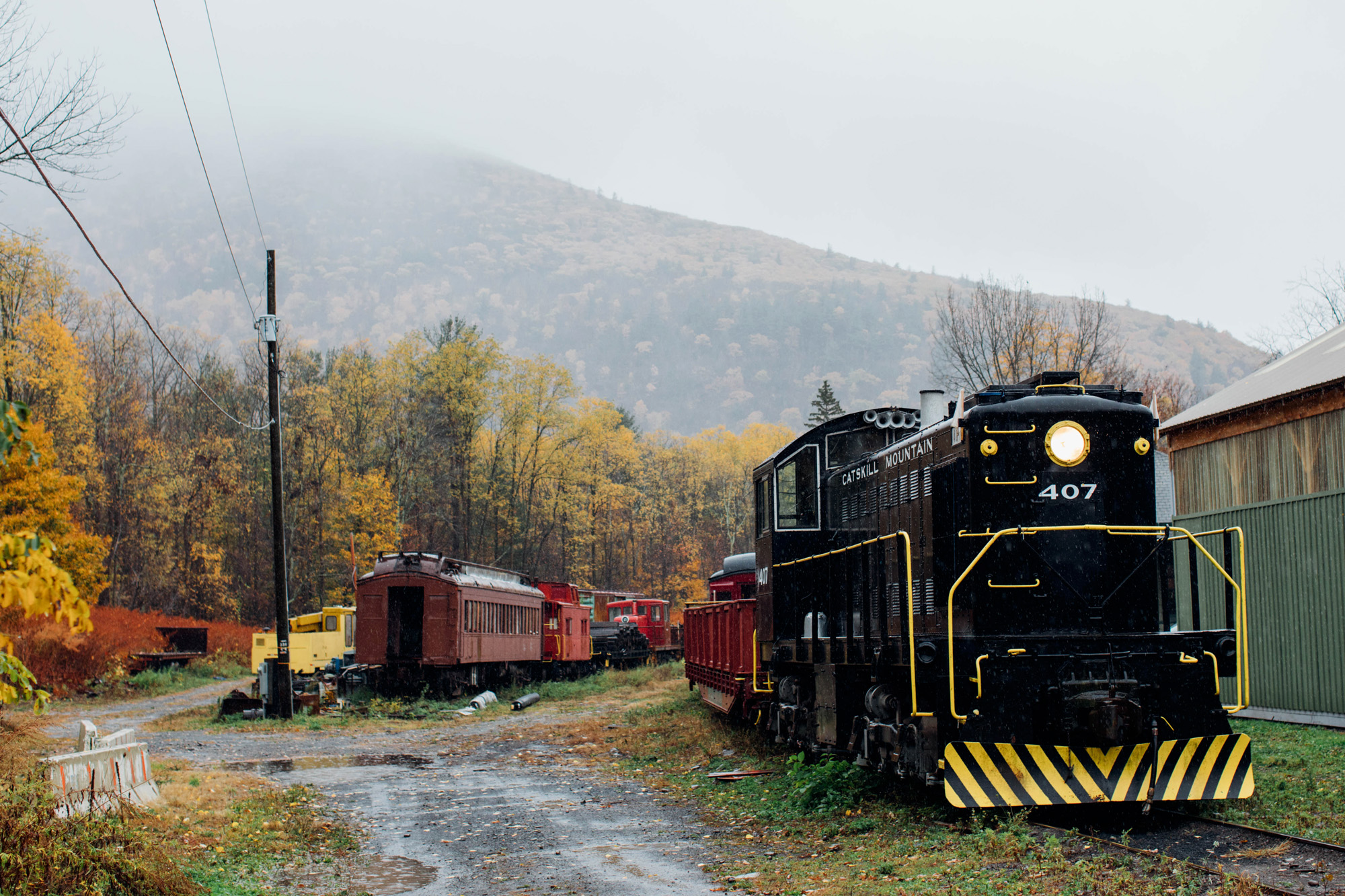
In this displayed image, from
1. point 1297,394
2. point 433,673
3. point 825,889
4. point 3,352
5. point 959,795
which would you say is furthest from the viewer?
point 3,352

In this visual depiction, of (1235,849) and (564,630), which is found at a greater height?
(1235,849)

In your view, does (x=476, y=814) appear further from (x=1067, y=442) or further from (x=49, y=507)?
(x=49, y=507)

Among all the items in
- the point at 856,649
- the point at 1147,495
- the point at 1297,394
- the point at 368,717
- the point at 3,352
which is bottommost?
the point at 368,717

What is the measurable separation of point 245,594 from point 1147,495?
50186 millimetres

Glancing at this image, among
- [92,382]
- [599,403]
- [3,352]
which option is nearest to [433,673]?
[3,352]

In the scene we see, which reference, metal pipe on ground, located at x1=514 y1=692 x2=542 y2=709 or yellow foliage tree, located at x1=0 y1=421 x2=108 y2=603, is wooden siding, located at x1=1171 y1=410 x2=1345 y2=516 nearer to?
metal pipe on ground, located at x1=514 y1=692 x2=542 y2=709

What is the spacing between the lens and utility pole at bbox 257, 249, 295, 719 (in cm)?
2216

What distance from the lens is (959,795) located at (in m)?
8.51

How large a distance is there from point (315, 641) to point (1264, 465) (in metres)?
26.0

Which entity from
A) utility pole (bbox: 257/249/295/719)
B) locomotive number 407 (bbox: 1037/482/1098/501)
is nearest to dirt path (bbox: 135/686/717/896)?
utility pole (bbox: 257/249/295/719)

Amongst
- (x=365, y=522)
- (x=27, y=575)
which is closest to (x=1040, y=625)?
(x=27, y=575)

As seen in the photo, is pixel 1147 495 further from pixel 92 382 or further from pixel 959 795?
pixel 92 382

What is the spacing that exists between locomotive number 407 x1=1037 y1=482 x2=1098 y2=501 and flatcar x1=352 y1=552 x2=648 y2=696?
18177 mm

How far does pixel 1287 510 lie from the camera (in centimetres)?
1636
